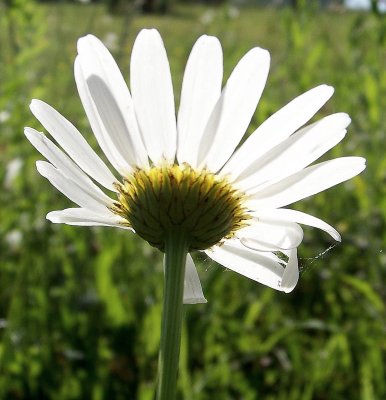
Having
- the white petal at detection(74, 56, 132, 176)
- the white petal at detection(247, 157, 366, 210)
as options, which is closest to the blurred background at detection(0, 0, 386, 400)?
the white petal at detection(74, 56, 132, 176)

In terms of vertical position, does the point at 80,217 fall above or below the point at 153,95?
below

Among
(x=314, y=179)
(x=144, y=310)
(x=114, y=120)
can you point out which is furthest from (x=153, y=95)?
(x=144, y=310)

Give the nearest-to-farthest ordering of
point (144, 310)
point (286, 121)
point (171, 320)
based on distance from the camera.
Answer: point (171, 320), point (286, 121), point (144, 310)

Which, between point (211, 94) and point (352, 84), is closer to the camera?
point (211, 94)

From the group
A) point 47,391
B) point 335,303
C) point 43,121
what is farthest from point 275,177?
point 335,303

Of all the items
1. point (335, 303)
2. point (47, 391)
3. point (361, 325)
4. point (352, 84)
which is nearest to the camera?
point (47, 391)

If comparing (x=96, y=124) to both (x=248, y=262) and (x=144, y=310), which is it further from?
(x=144, y=310)

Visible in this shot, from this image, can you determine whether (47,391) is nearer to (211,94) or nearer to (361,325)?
(361,325)
